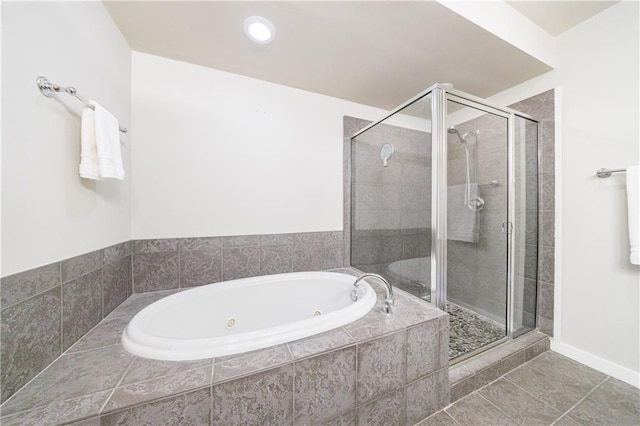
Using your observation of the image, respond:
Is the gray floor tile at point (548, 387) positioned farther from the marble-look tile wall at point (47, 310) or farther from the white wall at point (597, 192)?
the marble-look tile wall at point (47, 310)

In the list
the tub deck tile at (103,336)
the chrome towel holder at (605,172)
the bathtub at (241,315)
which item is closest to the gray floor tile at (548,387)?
the bathtub at (241,315)

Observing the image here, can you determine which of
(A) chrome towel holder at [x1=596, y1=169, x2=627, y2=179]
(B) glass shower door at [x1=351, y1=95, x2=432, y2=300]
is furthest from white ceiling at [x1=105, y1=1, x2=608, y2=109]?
(A) chrome towel holder at [x1=596, y1=169, x2=627, y2=179]

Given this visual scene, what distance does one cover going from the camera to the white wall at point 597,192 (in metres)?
1.17

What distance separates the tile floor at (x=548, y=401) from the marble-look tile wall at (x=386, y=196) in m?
0.79

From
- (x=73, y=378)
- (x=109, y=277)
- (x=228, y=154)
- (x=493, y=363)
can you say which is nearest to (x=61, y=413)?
(x=73, y=378)

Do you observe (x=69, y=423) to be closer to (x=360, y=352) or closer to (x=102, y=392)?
(x=102, y=392)

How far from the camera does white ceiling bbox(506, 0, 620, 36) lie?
4.00 ft

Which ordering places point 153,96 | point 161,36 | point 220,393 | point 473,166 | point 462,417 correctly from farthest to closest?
point 473,166
point 153,96
point 161,36
point 462,417
point 220,393

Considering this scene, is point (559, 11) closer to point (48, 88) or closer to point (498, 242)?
point (498, 242)

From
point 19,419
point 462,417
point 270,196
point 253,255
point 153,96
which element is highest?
point 153,96

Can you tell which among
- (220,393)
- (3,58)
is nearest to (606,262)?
(220,393)

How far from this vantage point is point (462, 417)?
3.24 feet

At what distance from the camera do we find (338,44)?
1298 mm

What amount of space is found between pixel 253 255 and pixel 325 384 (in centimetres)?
105
